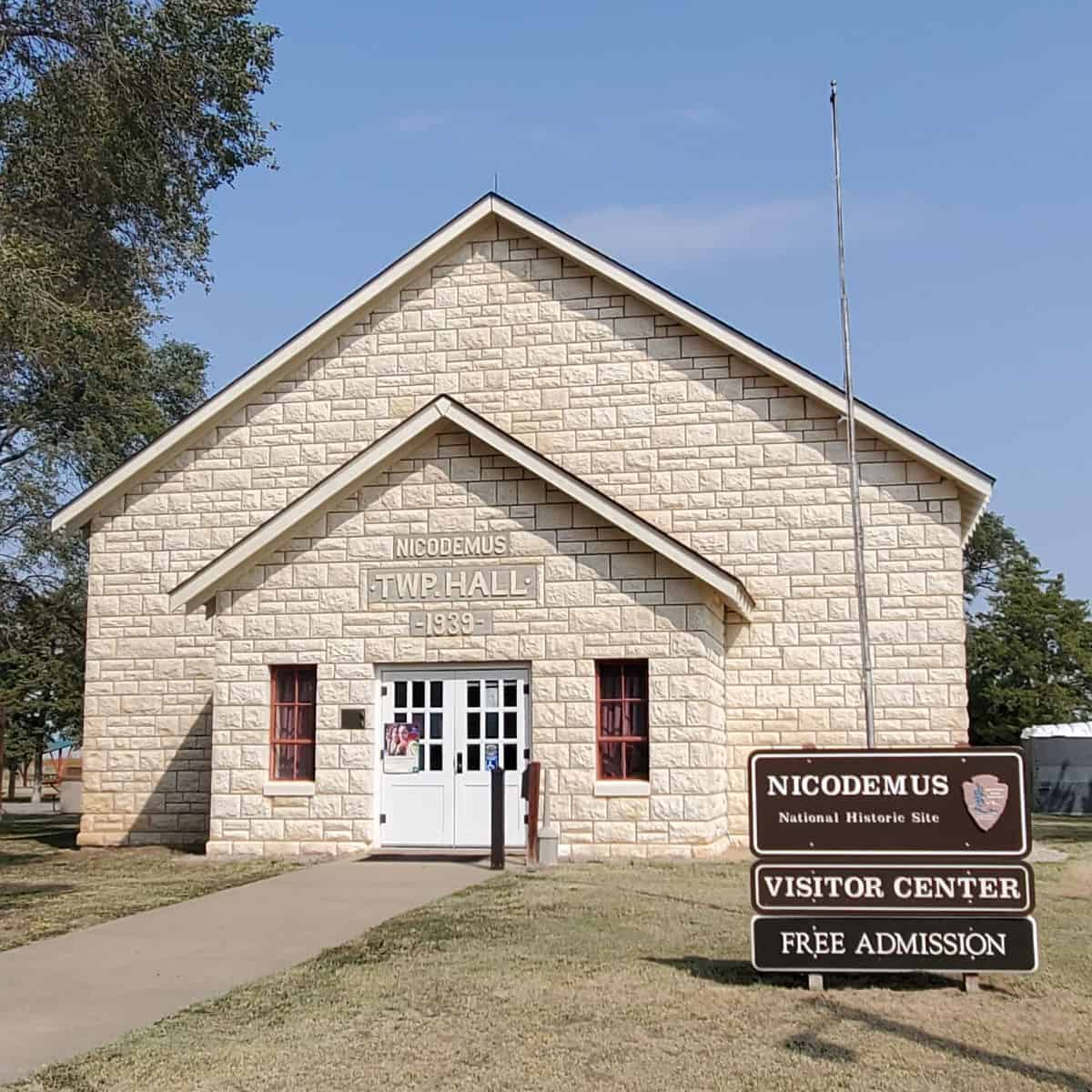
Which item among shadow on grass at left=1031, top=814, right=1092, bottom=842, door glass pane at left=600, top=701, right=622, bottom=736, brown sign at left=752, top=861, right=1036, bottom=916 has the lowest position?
shadow on grass at left=1031, top=814, right=1092, bottom=842

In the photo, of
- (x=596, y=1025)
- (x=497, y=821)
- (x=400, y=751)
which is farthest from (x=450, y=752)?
(x=596, y=1025)

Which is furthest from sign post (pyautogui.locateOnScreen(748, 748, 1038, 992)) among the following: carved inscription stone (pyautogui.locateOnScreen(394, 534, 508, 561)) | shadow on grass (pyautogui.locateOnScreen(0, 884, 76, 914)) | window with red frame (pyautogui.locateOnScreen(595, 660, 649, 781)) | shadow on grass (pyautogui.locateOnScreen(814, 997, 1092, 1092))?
carved inscription stone (pyautogui.locateOnScreen(394, 534, 508, 561))

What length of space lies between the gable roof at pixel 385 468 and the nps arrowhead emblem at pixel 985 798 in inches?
330

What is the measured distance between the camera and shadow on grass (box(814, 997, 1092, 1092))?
7203 millimetres

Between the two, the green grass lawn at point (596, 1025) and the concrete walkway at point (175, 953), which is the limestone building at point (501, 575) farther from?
the green grass lawn at point (596, 1025)

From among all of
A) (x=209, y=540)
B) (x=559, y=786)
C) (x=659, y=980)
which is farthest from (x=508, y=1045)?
(x=209, y=540)

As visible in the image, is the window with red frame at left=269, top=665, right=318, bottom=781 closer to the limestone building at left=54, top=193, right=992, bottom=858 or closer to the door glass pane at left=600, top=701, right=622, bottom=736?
the limestone building at left=54, top=193, right=992, bottom=858

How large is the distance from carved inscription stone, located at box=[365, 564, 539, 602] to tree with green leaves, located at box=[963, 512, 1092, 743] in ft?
124

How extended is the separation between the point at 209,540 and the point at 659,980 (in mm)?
13596

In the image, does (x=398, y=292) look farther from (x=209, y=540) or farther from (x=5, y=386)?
(x=5, y=386)

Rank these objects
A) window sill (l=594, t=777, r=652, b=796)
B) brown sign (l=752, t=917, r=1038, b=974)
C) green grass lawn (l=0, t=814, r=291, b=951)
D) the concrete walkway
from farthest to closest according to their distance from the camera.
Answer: window sill (l=594, t=777, r=652, b=796)
green grass lawn (l=0, t=814, r=291, b=951)
brown sign (l=752, t=917, r=1038, b=974)
the concrete walkway

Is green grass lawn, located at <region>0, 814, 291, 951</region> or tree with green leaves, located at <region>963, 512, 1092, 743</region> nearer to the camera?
green grass lawn, located at <region>0, 814, 291, 951</region>

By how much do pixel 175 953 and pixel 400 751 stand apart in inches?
300

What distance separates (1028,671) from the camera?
54594 mm
